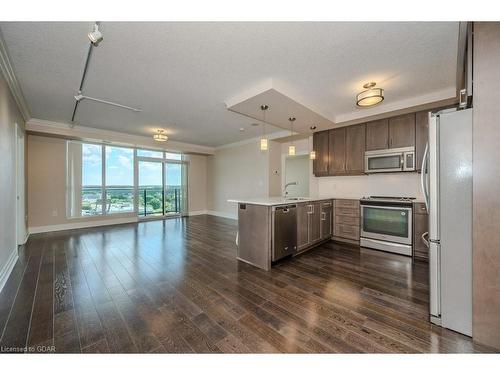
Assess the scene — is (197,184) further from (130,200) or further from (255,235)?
(255,235)

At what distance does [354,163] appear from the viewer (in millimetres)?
4297

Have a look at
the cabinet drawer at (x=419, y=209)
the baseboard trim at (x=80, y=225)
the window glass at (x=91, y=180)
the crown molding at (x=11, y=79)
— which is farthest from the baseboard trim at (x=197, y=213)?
the cabinet drawer at (x=419, y=209)

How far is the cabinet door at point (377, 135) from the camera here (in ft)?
12.8

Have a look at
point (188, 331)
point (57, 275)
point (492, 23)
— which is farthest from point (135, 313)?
point (492, 23)

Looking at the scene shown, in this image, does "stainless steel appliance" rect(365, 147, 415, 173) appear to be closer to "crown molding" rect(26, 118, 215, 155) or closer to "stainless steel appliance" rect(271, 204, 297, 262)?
"stainless steel appliance" rect(271, 204, 297, 262)

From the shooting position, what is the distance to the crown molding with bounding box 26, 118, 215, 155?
179 inches

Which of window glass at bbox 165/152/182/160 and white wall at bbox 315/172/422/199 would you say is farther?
window glass at bbox 165/152/182/160

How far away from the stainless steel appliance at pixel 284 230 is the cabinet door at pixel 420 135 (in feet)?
7.58

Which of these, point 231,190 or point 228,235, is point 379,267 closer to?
point 228,235

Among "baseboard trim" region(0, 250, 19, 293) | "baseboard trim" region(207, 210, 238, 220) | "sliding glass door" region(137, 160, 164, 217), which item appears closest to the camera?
"baseboard trim" region(0, 250, 19, 293)

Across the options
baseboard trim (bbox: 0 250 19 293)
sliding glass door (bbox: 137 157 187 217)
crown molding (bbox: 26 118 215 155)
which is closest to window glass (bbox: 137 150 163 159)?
sliding glass door (bbox: 137 157 187 217)

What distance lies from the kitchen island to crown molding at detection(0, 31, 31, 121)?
3.02 metres

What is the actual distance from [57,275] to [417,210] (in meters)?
5.26

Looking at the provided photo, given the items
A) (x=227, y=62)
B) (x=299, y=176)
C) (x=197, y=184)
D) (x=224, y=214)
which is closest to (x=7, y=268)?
(x=227, y=62)
